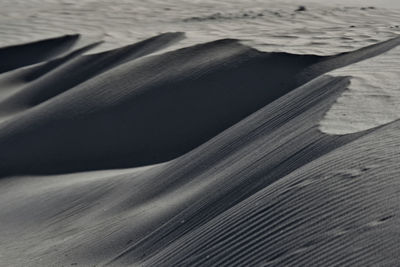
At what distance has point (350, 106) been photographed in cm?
541

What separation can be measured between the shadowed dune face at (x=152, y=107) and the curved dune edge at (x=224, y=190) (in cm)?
2

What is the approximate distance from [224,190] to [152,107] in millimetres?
3228

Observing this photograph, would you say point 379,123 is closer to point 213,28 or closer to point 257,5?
point 213,28

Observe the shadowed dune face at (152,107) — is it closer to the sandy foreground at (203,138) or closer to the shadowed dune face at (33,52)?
the sandy foreground at (203,138)

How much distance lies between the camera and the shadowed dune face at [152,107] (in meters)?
7.52

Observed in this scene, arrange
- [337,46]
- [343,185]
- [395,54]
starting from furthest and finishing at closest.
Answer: [337,46] < [395,54] < [343,185]

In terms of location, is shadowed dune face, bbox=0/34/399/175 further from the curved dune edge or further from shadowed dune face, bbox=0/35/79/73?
shadowed dune face, bbox=0/35/79/73

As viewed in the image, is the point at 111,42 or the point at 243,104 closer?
the point at 243,104

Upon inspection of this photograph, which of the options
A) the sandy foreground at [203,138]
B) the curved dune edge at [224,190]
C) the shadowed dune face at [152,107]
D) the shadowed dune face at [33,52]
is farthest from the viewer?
the shadowed dune face at [33,52]

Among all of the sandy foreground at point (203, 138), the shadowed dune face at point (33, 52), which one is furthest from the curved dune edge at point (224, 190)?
the shadowed dune face at point (33, 52)

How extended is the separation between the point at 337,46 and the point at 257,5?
16.0 ft

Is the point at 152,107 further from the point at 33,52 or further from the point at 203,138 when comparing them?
the point at 33,52

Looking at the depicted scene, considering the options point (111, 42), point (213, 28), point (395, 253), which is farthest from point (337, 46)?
point (395, 253)

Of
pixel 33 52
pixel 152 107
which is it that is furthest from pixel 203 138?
pixel 33 52
